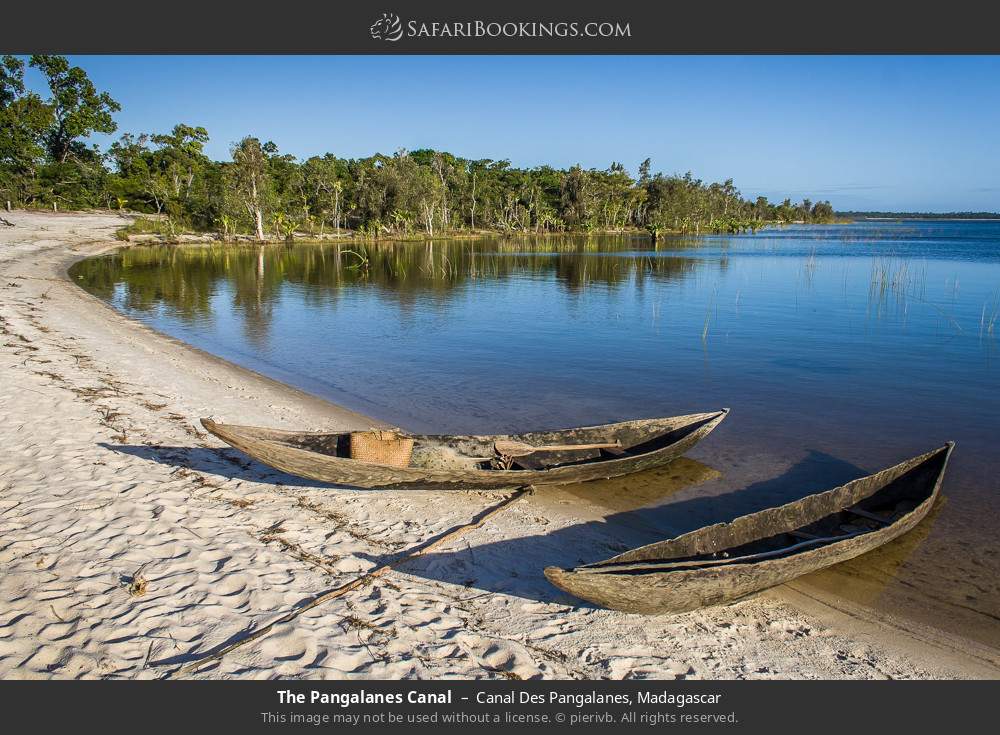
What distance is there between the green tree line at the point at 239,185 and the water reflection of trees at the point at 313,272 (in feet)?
27.4

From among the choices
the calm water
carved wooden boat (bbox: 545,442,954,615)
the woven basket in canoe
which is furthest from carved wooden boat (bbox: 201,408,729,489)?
carved wooden boat (bbox: 545,442,954,615)

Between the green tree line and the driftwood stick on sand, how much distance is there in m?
56.7

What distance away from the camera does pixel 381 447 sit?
23.4 feet

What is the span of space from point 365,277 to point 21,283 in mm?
16457

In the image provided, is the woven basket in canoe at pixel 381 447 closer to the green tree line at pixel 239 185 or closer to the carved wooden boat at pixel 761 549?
the carved wooden boat at pixel 761 549

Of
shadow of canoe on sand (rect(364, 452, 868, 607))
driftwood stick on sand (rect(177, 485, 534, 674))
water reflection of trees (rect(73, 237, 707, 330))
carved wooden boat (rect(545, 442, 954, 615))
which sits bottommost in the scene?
shadow of canoe on sand (rect(364, 452, 868, 607))

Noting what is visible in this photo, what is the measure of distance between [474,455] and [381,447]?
4.13 ft

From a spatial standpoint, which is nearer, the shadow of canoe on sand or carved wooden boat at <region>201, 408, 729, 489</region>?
the shadow of canoe on sand

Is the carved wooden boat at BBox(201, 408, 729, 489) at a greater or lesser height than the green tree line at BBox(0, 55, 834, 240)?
lesser

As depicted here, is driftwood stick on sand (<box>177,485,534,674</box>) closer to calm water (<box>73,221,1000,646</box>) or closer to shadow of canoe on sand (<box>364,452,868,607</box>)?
shadow of canoe on sand (<box>364,452,868,607</box>)

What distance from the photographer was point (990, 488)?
26.8 feet

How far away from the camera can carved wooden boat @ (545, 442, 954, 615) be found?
4539mm

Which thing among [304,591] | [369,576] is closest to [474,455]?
[369,576]

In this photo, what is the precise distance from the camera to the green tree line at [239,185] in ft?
187
